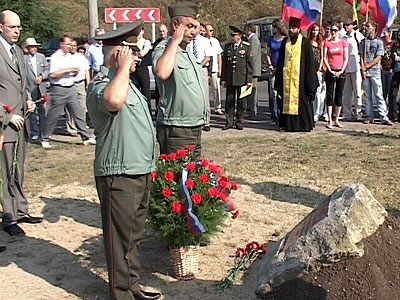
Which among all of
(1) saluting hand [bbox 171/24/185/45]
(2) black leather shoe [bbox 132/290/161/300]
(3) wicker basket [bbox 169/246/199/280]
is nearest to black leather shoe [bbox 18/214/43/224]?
(3) wicker basket [bbox 169/246/199/280]

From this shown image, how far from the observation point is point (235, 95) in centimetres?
1196

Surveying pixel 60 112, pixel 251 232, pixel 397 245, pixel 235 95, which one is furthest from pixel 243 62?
pixel 397 245

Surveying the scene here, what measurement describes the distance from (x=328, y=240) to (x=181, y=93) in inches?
71.4

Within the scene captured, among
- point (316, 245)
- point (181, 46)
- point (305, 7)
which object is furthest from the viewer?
point (305, 7)

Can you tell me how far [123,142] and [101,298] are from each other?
1.25 m

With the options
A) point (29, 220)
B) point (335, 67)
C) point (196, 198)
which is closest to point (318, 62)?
point (335, 67)

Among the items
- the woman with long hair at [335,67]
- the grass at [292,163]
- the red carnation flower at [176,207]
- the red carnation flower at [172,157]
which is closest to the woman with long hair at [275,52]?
the woman with long hair at [335,67]

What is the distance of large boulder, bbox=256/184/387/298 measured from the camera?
4363 millimetres

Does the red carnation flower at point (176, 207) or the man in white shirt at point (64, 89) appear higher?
the man in white shirt at point (64, 89)

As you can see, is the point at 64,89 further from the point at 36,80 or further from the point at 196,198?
the point at 196,198

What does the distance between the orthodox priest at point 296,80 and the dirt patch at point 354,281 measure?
6827 millimetres

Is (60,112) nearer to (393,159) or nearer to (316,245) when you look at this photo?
(393,159)

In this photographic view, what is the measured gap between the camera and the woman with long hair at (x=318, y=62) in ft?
38.3

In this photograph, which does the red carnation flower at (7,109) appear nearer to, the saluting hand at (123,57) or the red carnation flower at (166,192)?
the red carnation flower at (166,192)
